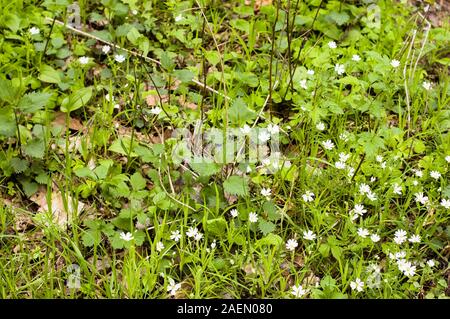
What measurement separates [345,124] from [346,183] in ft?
1.49

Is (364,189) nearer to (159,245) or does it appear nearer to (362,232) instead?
(362,232)

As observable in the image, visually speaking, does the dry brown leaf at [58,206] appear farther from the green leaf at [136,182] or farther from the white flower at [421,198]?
the white flower at [421,198]

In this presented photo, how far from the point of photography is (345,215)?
281 centimetres

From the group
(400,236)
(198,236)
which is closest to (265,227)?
(198,236)

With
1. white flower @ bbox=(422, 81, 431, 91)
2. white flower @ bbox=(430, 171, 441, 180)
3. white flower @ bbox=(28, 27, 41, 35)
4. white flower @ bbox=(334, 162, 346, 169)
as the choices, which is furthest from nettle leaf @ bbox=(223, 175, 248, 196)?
white flower @ bbox=(28, 27, 41, 35)

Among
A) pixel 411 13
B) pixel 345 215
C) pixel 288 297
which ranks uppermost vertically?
pixel 411 13

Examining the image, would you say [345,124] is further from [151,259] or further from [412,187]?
[151,259]

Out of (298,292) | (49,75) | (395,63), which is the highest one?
(395,63)

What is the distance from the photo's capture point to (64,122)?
10.5ft

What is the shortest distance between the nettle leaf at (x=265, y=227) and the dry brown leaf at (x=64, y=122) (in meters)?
1.16

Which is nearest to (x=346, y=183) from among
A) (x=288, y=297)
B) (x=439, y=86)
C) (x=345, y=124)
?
(x=345, y=124)

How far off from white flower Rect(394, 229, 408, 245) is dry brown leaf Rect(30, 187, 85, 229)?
5.04 ft

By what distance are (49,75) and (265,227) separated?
5.00ft

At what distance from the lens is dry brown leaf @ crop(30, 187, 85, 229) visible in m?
2.77
